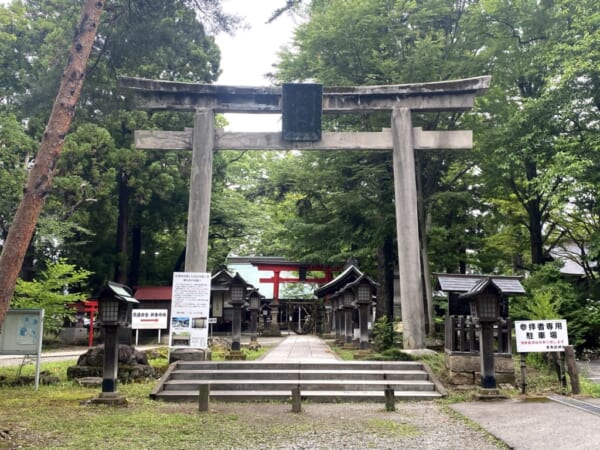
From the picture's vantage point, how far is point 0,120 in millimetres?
17844

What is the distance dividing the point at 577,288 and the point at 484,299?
9.89 metres

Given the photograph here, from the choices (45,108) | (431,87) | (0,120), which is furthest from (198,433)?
(45,108)

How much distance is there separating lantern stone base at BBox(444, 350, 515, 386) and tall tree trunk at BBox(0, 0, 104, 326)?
7592mm

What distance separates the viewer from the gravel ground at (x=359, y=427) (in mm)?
5746

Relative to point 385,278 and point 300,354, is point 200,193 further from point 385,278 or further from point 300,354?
point 385,278

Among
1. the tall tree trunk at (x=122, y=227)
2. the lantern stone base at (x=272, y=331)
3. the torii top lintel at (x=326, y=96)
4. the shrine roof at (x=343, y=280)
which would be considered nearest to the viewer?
the torii top lintel at (x=326, y=96)

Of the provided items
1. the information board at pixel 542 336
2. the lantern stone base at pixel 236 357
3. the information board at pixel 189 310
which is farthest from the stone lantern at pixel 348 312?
the information board at pixel 542 336

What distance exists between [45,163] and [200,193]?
5194 mm

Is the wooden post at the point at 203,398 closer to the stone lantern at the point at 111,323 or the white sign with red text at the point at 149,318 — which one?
the stone lantern at the point at 111,323

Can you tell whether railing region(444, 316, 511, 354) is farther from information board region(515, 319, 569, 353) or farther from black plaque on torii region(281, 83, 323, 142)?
black plaque on torii region(281, 83, 323, 142)

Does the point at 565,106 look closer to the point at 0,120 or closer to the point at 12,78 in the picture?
the point at 0,120

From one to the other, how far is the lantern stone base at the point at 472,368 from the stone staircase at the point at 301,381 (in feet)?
1.72

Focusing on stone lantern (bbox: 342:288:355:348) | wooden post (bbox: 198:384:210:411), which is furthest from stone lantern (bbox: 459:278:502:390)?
stone lantern (bbox: 342:288:355:348)

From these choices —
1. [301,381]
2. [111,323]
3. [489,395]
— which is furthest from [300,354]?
[111,323]
